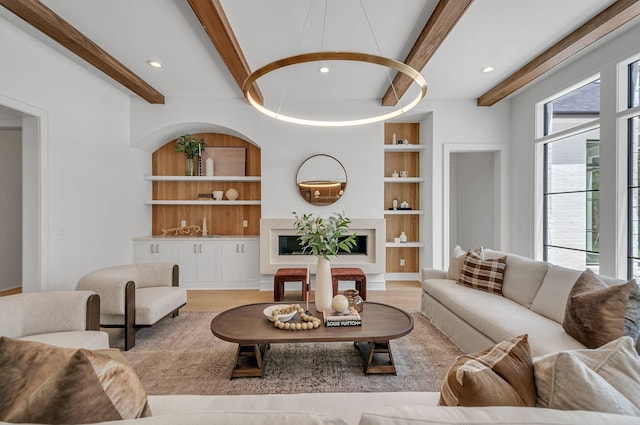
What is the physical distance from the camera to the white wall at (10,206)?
4.73m

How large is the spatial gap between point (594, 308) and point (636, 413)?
51.3 inches

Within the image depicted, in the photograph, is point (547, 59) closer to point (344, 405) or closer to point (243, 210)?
point (344, 405)

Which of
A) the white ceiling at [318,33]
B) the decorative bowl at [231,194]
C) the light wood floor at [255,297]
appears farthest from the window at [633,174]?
the decorative bowl at [231,194]

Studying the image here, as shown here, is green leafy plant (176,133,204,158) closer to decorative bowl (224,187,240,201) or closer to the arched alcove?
the arched alcove

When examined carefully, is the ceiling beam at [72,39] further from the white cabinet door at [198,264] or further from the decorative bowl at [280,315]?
the decorative bowl at [280,315]

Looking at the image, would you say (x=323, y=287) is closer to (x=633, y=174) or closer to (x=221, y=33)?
(x=221, y=33)

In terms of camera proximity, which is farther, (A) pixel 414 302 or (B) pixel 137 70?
(A) pixel 414 302

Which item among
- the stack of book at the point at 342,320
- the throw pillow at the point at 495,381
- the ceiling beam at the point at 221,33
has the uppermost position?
the ceiling beam at the point at 221,33

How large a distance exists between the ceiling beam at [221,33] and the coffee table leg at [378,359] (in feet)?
9.69

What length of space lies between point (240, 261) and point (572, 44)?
16.1 feet

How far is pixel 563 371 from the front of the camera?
33.8 inches

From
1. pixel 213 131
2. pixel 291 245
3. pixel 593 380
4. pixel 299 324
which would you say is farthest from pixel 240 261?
pixel 593 380

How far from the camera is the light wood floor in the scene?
402cm

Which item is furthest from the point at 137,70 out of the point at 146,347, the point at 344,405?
the point at 344,405
